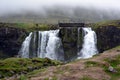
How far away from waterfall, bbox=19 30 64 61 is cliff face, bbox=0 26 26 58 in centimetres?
552

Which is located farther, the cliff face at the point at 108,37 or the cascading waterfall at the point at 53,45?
the cliff face at the point at 108,37

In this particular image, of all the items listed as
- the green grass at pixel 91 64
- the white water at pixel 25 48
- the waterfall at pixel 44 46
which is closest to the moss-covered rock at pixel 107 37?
the waterfall at pixel 44 46

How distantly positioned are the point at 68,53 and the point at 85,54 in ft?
38.3

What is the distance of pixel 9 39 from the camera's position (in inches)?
6811

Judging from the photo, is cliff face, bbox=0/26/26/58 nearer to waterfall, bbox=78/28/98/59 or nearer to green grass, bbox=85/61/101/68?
waterfall, bbox=78/28/98/59

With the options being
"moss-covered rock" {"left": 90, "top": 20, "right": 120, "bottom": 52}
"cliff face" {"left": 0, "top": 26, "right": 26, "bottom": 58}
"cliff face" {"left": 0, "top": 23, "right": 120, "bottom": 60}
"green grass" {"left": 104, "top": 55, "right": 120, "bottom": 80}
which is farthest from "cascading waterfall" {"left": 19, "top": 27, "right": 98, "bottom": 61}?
"green grass" {"left": 104, "top": 55, "right": 120, "bottom": 80}

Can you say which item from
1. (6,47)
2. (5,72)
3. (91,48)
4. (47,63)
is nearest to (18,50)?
(6,47)

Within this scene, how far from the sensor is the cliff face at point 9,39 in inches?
6757

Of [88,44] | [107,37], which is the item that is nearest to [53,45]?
[88,44]

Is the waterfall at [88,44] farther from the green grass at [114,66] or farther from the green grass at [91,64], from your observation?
the green grass at [91,64]

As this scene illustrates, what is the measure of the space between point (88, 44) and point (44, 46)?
20.9m

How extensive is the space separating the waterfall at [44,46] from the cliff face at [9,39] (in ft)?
18.1

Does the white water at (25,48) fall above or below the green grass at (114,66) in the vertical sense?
below

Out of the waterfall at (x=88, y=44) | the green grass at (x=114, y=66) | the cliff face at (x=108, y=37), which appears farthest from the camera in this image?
the cliff face at (x=108, y=37)
